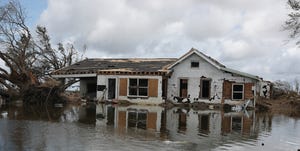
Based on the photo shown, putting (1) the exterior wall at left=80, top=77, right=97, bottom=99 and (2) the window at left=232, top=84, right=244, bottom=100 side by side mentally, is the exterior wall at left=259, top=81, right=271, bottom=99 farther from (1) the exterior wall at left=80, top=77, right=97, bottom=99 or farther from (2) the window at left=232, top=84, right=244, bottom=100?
(1) the exterior wall at left=80, top=77, right=97, bottom=99

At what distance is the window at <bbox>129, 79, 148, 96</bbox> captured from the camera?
32000 mm

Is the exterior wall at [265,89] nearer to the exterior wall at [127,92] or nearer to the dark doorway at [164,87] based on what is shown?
the dark doorway at [164,87]

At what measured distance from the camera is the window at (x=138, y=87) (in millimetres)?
32000

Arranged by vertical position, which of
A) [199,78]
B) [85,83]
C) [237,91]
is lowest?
[237,91]

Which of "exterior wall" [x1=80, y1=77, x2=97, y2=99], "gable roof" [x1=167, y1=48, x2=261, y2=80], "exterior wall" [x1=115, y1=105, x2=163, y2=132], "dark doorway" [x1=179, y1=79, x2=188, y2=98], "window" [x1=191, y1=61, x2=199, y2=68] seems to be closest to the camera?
"exterior wall" [x1=115, y1=105, x2=163, y2=132]

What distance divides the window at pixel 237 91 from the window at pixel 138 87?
22.9 feet

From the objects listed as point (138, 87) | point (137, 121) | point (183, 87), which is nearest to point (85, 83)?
point (138, 87)

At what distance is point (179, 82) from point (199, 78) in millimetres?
1694

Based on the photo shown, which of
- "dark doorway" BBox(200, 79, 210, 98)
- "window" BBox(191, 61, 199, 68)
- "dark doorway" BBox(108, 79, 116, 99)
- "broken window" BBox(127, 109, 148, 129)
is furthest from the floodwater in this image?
"dark doorway" BBox(108, 79, 116, 99)

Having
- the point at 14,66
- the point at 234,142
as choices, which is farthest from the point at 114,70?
the point at 234,142

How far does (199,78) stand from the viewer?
104 feet

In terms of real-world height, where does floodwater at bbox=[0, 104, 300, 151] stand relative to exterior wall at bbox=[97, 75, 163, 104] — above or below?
below

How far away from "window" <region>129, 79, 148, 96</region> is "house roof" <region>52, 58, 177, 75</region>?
0.96m

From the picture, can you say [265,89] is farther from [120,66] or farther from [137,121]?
[137,121]
